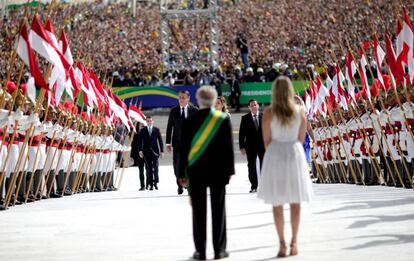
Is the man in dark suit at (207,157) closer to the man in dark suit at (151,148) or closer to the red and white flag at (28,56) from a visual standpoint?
the red and white flag at (28,56)

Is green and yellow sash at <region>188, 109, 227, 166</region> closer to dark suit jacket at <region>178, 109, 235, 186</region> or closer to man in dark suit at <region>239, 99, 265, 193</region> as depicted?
dark suit jacket at <region>178, 109, 235, 186</region>

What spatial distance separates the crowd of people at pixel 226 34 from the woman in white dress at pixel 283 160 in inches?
1524

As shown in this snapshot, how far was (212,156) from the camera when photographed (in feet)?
36.2

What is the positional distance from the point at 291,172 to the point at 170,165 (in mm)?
31136

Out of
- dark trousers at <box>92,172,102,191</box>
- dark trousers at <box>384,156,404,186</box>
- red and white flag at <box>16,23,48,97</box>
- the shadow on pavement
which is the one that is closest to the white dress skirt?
the shadow on pavement

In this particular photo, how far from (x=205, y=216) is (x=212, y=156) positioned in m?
0.54

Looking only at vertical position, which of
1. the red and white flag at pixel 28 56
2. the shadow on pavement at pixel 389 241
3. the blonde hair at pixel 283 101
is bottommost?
the shadow on pavement at pixel 389 241

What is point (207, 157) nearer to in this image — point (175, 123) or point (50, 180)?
point (175, 123)

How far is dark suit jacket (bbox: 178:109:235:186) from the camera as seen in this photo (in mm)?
11016

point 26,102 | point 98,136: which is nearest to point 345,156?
point 98,136

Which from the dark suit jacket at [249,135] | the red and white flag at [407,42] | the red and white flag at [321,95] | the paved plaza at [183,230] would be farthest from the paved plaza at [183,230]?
the red and white flag at [321,95]

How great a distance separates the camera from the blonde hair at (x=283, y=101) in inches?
427

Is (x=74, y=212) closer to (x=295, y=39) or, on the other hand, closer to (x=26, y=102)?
(x=26, y=102)

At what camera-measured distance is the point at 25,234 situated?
13.5m
